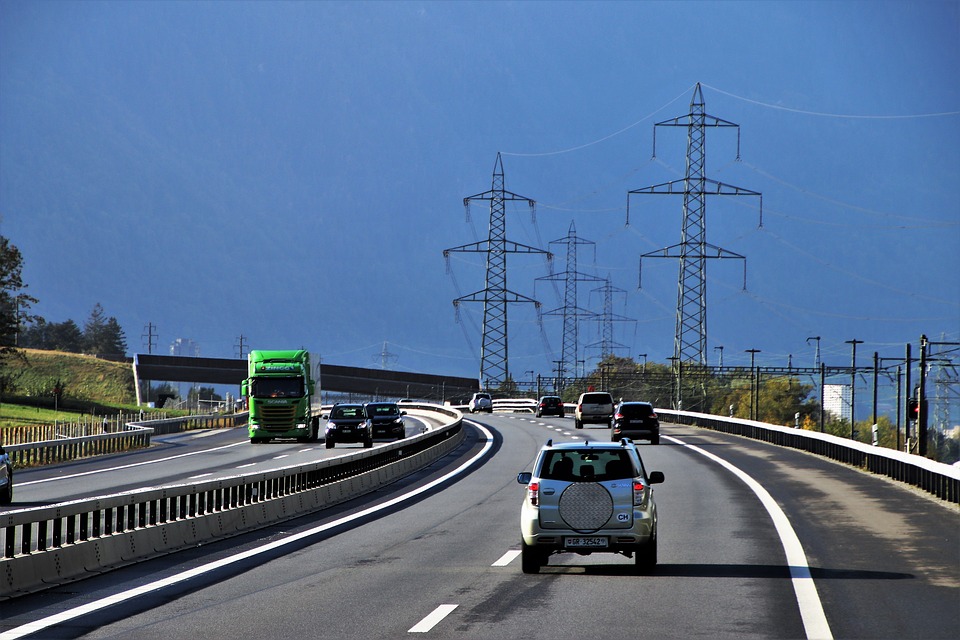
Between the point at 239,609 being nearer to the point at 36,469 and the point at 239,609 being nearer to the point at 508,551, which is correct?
the point at 508,551

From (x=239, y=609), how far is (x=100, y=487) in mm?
20162

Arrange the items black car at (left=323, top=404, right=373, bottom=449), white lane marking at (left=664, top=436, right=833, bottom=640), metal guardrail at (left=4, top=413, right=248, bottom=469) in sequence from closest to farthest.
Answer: white lane marking at (left=664, top=436, right=833, bottom=640), metal guardrail at (left=4, top=413, right=248, bottom=469), black car at (left=323, top=404, right=373, bottom=449)

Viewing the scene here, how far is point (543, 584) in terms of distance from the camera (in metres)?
14.3

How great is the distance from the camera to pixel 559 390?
12356cm

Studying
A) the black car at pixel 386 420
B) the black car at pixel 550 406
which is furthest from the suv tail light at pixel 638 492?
the black car at pixel 550 406

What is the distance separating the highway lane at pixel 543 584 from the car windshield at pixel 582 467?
1081 millimetres

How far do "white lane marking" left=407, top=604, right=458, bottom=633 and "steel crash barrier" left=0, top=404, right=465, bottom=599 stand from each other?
4043 mm

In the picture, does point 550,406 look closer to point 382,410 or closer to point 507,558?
point 382,410

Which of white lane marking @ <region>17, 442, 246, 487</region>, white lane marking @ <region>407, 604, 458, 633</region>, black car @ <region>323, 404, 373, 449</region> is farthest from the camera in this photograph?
black car @ <region>323, 404, 373, 449</region>

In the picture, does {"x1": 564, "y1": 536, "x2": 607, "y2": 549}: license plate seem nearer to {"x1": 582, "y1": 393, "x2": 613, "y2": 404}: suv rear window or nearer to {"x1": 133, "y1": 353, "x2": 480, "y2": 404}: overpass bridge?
{"x1": 582, "y1": 393, "x2": 613, "y2": 404}: suv rear window

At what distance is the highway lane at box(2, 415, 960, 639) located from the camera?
447 inches

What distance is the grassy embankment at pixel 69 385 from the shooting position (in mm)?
93688

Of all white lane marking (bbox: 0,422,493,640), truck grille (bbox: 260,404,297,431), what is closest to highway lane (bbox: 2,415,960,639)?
white lane marking (bbox: 0,422,493,640)

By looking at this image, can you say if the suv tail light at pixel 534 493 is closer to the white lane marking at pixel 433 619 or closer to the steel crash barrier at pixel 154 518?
the white lane marking at pixel 433 619
